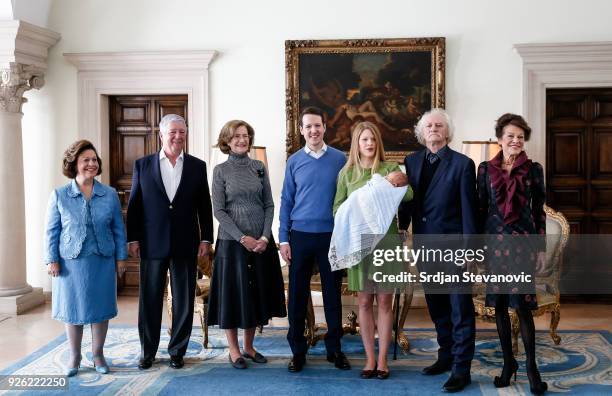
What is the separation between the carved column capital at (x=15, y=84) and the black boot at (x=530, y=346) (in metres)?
5.07

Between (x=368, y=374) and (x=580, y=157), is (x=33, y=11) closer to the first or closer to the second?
(x=368, y=374)

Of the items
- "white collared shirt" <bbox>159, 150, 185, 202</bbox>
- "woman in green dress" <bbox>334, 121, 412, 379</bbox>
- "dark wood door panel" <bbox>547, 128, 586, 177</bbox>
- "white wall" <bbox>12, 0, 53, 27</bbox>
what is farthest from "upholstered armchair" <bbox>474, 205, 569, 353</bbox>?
"white wall" <bbox>12, 0, 53, 27</bbox>

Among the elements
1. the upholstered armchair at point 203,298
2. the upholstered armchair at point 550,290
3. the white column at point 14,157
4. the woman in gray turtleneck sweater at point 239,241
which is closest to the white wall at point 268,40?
the white column at point 14,157

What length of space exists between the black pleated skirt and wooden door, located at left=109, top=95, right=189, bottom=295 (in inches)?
121

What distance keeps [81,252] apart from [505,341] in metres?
2.69

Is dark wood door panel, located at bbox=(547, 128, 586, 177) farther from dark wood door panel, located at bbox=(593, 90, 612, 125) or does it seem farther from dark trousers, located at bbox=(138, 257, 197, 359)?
dark trousers, located at bbox=(138, 257, 197, 359)

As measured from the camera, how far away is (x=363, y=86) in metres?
6.59

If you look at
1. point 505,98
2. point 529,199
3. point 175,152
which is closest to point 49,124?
point 175,152

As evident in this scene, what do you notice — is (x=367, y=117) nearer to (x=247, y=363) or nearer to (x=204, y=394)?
(x=247, y=363)

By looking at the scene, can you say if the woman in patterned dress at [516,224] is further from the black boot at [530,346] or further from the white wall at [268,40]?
the white wall at [268,40]

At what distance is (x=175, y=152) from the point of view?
4.44 metres

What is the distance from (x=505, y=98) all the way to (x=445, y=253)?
10.1 ft

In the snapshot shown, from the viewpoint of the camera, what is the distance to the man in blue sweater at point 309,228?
418cm

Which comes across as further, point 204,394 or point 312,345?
point 312,345
